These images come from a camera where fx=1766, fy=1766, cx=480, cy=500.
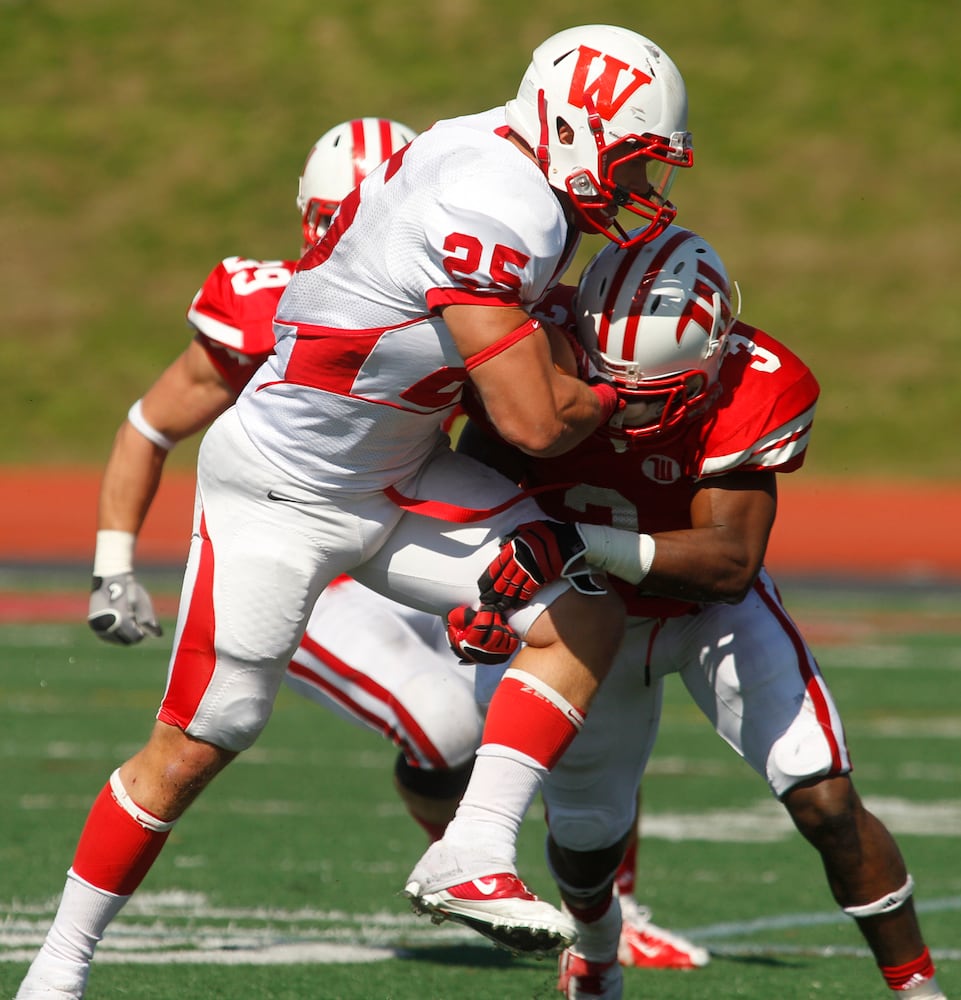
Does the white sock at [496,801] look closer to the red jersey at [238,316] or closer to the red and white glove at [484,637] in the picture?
the red and white glove at [484,637]

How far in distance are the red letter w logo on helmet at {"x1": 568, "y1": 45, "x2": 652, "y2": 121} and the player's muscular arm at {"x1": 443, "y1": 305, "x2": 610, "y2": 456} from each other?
462 millimetres

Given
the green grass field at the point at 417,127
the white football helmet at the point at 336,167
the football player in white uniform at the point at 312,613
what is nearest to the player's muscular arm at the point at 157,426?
the football player in white uniform at the point at 312,613

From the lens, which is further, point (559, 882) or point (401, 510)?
point (559, 882)

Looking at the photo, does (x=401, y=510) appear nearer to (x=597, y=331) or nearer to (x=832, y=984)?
(x=597, y=331)

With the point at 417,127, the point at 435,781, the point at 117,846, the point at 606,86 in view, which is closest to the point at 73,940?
the point at 117,846

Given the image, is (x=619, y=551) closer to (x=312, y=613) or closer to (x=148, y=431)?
(x=312, y=613)

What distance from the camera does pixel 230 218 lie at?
2334 centimetres

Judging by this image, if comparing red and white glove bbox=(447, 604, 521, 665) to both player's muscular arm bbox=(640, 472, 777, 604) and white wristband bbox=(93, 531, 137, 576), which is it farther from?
white wristband bbox=(93, 531, 137, 576)

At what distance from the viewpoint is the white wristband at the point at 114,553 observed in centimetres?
398

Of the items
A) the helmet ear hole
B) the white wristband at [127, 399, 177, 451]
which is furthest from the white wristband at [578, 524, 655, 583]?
the white wristband at [127, 399, 177, 451]

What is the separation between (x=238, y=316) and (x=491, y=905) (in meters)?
1.67

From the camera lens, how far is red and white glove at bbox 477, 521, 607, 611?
3.07m

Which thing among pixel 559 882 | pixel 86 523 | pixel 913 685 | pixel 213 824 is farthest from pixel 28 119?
pixel 559 882

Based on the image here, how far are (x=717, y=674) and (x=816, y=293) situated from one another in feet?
62.6
